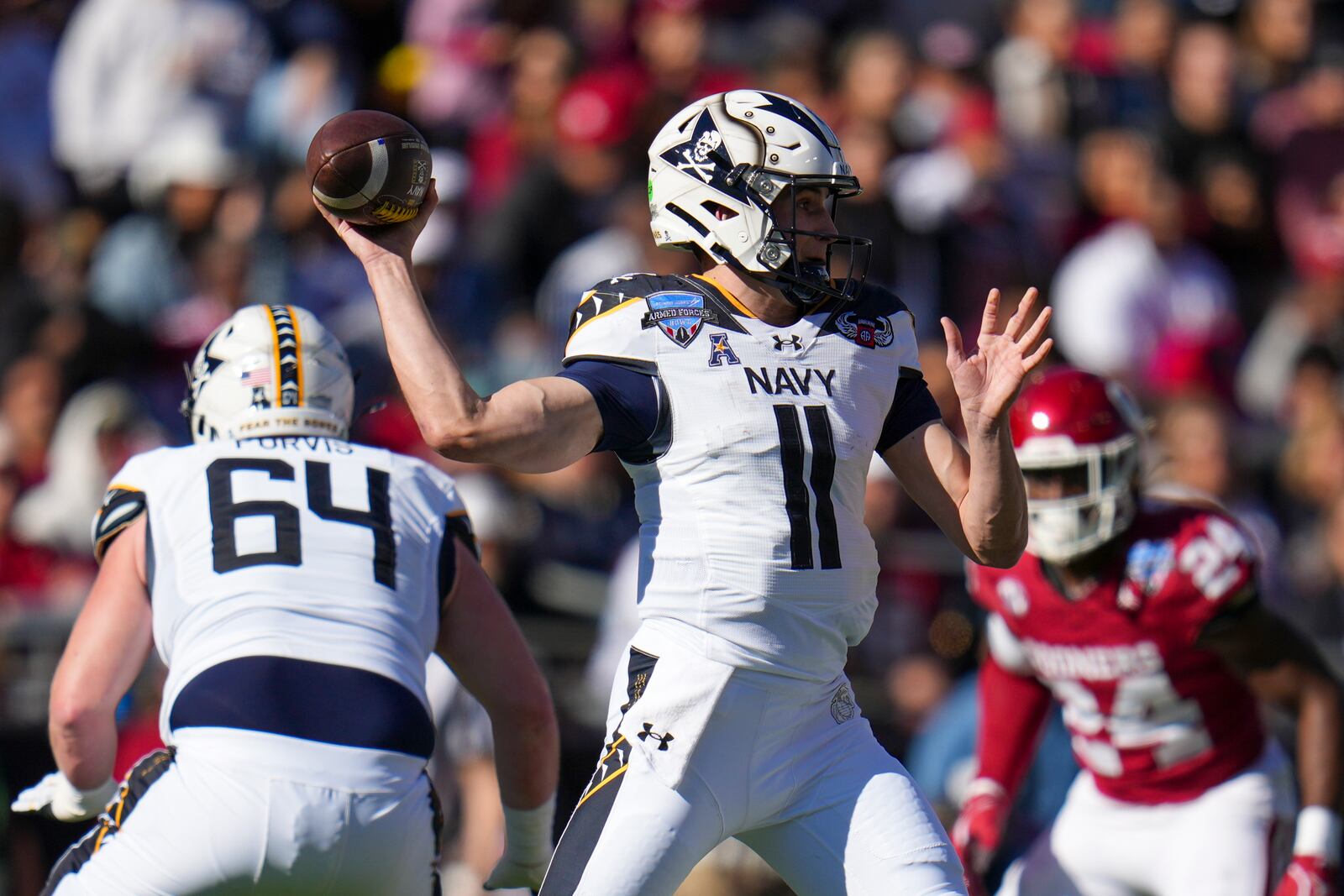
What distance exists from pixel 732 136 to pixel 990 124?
266 inches

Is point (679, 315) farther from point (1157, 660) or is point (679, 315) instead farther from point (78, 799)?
point (1157, 660)

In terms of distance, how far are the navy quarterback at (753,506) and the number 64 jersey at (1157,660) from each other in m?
1.39

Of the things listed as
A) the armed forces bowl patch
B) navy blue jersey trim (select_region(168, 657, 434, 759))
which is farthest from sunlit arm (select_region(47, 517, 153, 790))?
the armed forces bowl patch

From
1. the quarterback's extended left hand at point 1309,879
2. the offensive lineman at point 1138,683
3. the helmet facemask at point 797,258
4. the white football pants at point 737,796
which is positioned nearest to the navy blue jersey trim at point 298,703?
the white football pants at point 737,796

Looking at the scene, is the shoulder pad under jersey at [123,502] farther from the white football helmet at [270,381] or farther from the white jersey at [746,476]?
the white jersey at [746,476]

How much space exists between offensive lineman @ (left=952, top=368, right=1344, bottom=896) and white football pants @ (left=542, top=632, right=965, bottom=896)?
1501mm

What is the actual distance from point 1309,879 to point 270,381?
3051mm

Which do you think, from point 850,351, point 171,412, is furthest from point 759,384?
point 171,412

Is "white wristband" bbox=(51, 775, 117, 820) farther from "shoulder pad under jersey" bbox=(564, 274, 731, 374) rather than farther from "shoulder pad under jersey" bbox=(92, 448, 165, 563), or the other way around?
"shoulder pad under jersey" bbox=(564, 274, 731, 374)

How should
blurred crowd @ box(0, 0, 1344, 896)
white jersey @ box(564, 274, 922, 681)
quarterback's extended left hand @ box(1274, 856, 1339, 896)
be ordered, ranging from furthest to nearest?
blurred crowd @ box(0, 0, 1344, 896) → quarterback's extended left hand @ box(1274, 856, 1339, 896) → white jersey @ box(564, 274, 922, 681)

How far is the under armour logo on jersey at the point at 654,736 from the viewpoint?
157 inches

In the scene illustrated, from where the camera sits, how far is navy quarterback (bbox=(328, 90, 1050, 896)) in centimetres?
395

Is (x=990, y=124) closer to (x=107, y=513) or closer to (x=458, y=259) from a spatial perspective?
(x=458, y=259)

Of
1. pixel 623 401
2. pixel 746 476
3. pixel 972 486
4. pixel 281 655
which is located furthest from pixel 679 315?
pixel 281 655
